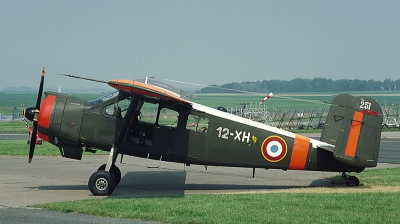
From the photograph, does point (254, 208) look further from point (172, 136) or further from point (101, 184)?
point (101, 184)

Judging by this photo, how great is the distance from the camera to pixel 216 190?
15805 millimetres

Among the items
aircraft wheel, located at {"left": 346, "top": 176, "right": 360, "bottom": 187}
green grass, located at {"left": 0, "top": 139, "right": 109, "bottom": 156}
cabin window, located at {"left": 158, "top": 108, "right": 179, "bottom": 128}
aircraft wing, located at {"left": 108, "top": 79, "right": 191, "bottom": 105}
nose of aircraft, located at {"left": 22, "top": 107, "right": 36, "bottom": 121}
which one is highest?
aircraft wing, located at {"left": 108, "top": 79, "right": 191, "bottom": 105}

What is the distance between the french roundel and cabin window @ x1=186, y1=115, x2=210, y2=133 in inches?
61.5

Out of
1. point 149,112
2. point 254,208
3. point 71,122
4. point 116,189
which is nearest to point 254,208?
point 254,208

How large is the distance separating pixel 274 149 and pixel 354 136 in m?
2.03

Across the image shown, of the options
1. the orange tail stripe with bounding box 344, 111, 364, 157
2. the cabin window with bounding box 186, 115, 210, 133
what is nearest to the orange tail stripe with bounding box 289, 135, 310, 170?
the orange tail stripe with bounding box 344, 111, 364, 157

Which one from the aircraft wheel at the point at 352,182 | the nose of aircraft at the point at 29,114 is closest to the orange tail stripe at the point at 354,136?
the aircraft wheel at the point at 352,182

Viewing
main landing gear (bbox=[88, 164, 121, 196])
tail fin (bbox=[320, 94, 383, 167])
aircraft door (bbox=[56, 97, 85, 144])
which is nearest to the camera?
main landing gear (bbox=[88, 164, 121, 196])

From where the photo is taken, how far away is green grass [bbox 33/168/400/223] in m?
10.6

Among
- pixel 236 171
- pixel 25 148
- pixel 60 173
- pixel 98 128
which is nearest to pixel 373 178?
pixel 236 171

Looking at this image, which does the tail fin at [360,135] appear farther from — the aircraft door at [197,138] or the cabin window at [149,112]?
the cabin window at [149,112]

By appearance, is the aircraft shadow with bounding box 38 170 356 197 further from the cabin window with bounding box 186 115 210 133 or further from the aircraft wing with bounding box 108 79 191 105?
the aircraft wing with bounding box 108 79 191 105

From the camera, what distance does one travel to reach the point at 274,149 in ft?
49.8

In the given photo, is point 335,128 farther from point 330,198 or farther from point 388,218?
point 388,218
